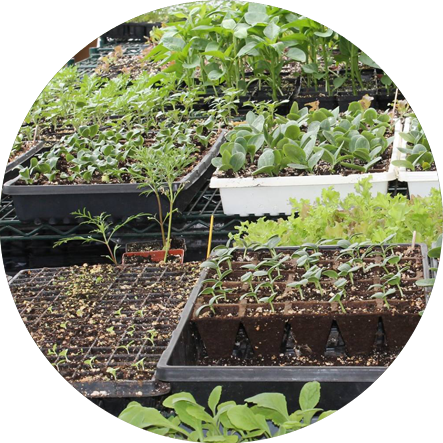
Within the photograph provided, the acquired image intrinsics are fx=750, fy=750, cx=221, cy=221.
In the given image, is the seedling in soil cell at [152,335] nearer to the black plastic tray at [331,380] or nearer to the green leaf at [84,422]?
the black plastic tray at [331,380]

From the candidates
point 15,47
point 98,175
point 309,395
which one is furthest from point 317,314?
point 15,47

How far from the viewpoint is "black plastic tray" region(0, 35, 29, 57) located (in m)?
6.34

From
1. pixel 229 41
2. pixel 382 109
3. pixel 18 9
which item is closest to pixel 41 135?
pixel 229 41

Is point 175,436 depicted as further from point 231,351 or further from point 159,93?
point 159,93

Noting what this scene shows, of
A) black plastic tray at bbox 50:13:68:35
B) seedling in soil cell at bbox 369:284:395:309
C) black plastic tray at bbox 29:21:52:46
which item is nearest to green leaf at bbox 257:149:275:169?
seedling in soil cell at bbox 369:284:395:309

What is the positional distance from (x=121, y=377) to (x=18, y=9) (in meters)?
5.95

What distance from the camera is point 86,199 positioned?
8.10ft

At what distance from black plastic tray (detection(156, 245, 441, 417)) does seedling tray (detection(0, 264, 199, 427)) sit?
8 cm

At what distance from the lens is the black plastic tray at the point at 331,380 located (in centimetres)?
138

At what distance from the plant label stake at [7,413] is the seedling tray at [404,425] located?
597 millimetres

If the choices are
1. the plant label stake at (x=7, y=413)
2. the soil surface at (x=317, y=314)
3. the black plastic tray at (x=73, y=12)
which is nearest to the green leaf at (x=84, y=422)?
the plant label stake at (x=7, y=413)

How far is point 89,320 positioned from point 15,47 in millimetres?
5113

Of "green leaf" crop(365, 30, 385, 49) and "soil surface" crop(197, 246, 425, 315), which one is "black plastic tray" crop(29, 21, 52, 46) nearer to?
"green leaf" crop(365, 30, 385, 49)

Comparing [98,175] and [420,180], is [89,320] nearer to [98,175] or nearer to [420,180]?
[98,175]
